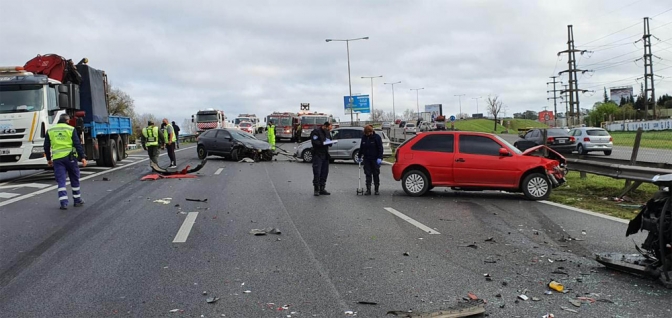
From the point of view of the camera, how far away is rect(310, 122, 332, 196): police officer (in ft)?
43.0

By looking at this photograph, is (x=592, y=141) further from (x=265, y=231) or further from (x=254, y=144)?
(x=265, y=231)

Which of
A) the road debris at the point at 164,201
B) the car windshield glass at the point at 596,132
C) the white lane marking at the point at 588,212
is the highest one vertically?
the car windshield glass at the point at 596,132

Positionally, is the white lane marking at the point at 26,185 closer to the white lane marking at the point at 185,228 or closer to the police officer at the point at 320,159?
the white lane marking at the point at 185,228

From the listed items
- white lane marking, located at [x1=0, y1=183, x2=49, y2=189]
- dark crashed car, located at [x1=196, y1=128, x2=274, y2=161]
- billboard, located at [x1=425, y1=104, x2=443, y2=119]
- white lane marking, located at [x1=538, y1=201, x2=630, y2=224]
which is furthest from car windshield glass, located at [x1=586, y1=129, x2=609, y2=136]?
billboard, located at [x1=425, y1=104, x2=443, y2=119]

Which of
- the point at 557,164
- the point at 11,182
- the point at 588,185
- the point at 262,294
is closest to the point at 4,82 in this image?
the point at 11,182

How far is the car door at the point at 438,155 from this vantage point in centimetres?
1270

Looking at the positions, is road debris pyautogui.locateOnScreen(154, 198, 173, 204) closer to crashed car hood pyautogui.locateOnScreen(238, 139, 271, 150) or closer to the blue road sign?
crashed car hood pyautogui.locateOnScreen(238, 139, 271, 150)

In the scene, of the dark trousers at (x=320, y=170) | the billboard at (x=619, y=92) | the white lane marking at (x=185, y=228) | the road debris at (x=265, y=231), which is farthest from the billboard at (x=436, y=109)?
the road debris at (x=265, y=231)

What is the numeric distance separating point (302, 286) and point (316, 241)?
216 cm

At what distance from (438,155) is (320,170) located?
9.30 ft

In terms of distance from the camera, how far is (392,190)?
1433cm

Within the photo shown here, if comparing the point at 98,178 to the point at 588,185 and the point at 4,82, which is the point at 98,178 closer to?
the point at 4,82

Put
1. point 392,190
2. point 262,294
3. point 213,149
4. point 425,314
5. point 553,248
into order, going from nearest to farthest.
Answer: point 425,314
point 262,294
point 553,248
point 392,190
point 213,149

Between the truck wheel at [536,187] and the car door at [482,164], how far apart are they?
0.28 meters
